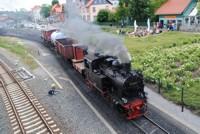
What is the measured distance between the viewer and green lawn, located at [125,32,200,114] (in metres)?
20.8

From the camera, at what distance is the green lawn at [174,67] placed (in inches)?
819

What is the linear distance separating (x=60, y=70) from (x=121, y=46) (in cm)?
1394

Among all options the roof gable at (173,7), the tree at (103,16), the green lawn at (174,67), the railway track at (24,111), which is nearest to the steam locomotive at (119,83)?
the green lawn at (174,67)

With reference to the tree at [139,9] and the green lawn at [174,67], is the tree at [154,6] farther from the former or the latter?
the green lawn at [174,67]

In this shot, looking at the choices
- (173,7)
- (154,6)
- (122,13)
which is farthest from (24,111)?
(122,13)

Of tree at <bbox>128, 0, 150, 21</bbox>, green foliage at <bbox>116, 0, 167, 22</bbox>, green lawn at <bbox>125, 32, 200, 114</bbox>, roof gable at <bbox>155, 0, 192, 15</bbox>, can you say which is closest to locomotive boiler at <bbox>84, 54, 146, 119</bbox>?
green lawn at <bbox>125, 32, 200, 114</bbox>

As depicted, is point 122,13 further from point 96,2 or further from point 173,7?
point 96,2

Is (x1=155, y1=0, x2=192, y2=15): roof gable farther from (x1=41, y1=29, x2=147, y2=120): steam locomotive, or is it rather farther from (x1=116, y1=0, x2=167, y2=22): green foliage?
(x1=41, y1=29, x2=147, y2=120): steam locomotive

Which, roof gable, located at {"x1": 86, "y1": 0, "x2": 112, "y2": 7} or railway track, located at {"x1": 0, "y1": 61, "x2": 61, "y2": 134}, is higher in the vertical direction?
roof gable, located at {"x1": 86, "y1": 0, "x2": 112, "y2": 7}

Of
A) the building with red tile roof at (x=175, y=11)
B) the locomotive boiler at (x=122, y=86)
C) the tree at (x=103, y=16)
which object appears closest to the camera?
the locomotive boiler at (x=122, y=86)

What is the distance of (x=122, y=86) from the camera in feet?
55.1

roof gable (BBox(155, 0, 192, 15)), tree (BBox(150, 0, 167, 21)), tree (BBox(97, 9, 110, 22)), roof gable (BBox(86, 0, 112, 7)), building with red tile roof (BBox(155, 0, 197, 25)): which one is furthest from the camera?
roof gable (BBox(86, 0, 112, 7))

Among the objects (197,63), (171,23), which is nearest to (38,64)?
(197,63)

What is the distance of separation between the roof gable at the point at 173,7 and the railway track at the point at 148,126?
A: 1587 inches
